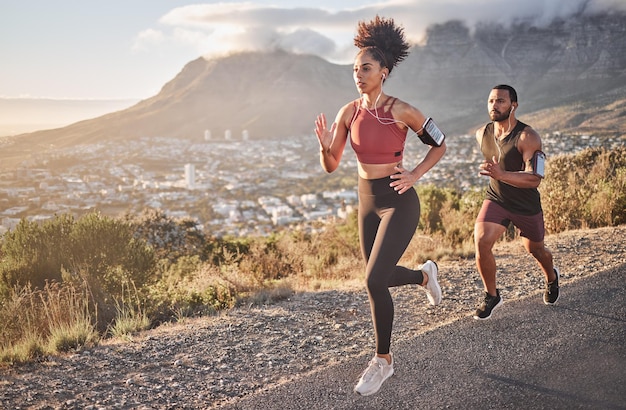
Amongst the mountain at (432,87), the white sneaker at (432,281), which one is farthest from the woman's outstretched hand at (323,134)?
the mountain at (432,87)

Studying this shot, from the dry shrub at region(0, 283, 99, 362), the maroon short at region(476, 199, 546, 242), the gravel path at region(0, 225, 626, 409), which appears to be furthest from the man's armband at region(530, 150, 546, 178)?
the dry shrub at region(0, 283, 99, 362)

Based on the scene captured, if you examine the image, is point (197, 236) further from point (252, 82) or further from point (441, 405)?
point (252, 82)

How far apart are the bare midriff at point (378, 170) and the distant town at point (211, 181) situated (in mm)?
5436

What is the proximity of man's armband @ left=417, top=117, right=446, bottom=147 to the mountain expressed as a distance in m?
21.4

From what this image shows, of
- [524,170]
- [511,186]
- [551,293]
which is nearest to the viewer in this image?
[524,170]

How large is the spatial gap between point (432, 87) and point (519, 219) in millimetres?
69760

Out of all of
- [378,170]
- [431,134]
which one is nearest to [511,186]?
[431,134]

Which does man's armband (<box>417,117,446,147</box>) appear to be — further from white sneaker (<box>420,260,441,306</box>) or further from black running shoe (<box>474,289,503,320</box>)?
black running shoe (<box>474,289,503,320</box>)

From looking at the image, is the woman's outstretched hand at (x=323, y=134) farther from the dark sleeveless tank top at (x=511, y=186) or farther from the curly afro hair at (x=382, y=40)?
the dark sleeveless tank top at (x=511, y=186)

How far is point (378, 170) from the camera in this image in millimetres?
4281

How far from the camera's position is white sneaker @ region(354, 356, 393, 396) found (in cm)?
380

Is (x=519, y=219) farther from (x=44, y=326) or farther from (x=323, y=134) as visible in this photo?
(x=44, y=326)

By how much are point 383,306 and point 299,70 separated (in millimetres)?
97430

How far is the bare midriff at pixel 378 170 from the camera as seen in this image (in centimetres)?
426
